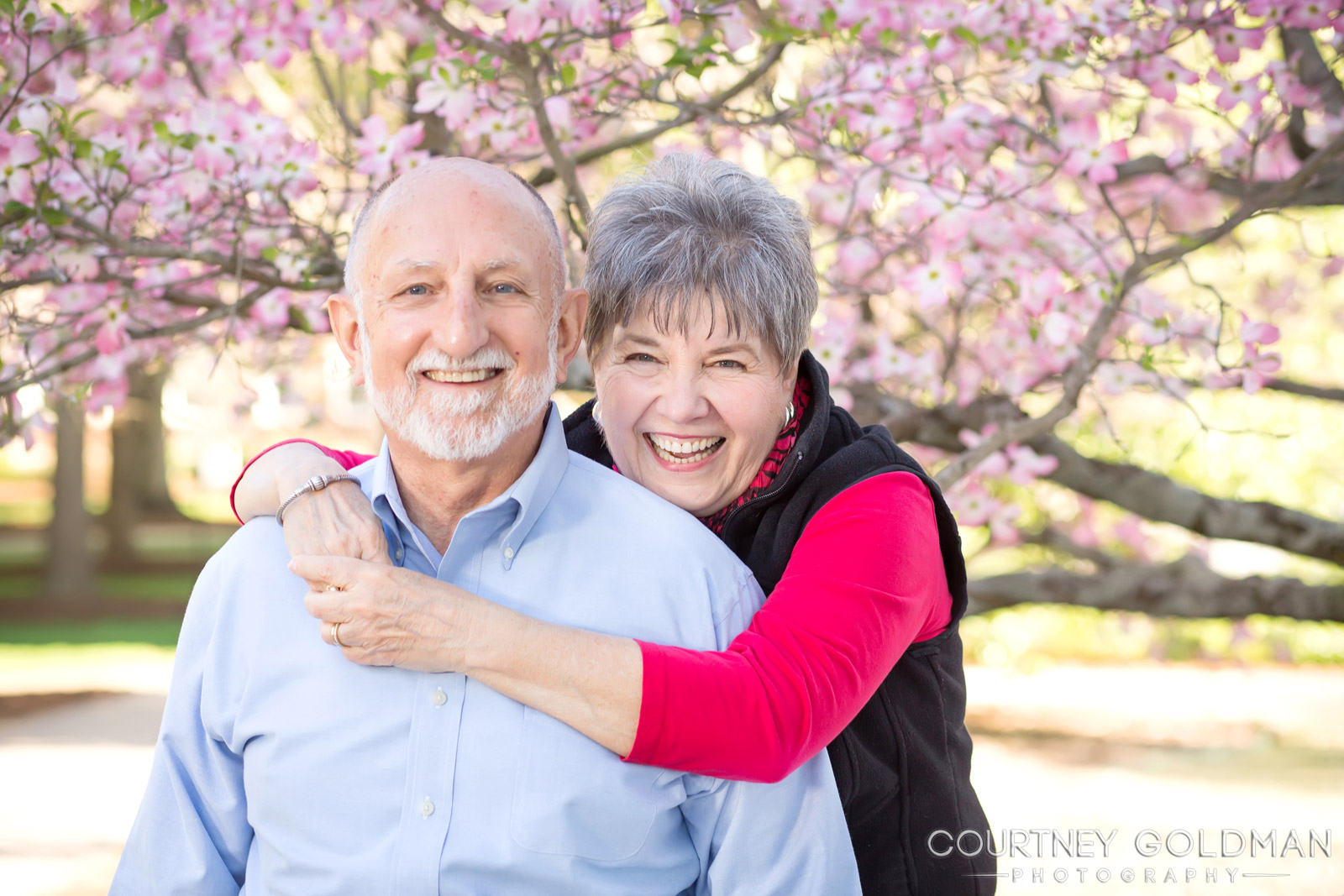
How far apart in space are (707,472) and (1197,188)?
12.7 ft

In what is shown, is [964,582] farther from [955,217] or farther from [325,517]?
[955,217]

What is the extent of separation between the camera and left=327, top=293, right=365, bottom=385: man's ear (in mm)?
2256

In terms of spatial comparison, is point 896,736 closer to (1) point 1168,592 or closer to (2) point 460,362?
(2) point 460,362

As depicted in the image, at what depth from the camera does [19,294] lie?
21.8ft

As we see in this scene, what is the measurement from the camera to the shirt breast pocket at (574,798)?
6.63 ft

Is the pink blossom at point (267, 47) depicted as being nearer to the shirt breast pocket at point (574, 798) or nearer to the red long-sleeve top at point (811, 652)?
the red long-sleeve top at point (811, 652)

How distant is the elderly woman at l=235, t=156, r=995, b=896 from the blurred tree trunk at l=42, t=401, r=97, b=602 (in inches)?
520

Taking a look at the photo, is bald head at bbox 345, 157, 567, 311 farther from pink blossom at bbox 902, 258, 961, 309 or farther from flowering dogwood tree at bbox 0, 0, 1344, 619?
pink blossom at bbox 902, 258, 961, 309

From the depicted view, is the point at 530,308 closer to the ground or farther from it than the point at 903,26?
closer to the ground

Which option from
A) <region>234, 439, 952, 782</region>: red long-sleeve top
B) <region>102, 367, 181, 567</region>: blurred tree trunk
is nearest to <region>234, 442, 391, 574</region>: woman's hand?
<region>234, 439, 952, 782</region>: red long-sleeve top

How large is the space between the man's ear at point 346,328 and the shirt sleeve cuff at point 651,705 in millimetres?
797

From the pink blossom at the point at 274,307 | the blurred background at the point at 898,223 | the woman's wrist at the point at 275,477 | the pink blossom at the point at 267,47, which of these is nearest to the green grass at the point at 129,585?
the blurred background at the point at 898,223

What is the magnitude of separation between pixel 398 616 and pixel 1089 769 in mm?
7200

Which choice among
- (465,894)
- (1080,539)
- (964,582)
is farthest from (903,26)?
(1080,539)
